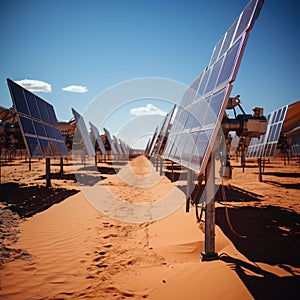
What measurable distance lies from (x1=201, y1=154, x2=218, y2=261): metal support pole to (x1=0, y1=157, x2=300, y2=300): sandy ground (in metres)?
0.19

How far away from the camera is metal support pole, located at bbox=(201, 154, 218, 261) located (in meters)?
3.37

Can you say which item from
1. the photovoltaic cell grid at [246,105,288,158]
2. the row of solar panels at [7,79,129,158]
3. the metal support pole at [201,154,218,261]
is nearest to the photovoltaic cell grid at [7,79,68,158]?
the row of solar panels at [7,79,129,158]

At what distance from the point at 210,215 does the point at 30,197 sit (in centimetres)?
691

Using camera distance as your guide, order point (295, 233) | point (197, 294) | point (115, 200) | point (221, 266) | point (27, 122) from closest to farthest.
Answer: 1. point (197, 294)
2. point (221, 266)
3. point (295, 233)
4. point (115, 200)
5. point (27, 122)

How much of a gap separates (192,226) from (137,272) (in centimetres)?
212

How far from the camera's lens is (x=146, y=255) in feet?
13.3

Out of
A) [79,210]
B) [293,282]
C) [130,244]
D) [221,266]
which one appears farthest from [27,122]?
[293,282]

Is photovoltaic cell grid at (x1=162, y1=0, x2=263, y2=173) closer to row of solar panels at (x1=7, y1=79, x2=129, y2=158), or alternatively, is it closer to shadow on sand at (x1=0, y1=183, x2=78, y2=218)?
shadow on sand at (x1=0, y1=183, x2=78, y2=218)

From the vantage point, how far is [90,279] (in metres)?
3.28

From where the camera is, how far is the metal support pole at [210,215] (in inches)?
133

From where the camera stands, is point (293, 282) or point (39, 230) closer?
point (293, 282)

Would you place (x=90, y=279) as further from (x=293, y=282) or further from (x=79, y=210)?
(x=79, y=210)

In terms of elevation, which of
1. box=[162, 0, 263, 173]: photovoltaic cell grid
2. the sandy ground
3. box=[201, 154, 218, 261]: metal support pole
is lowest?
the sandy ground

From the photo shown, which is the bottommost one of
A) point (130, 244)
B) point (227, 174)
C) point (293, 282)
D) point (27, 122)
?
point (130, 244)
